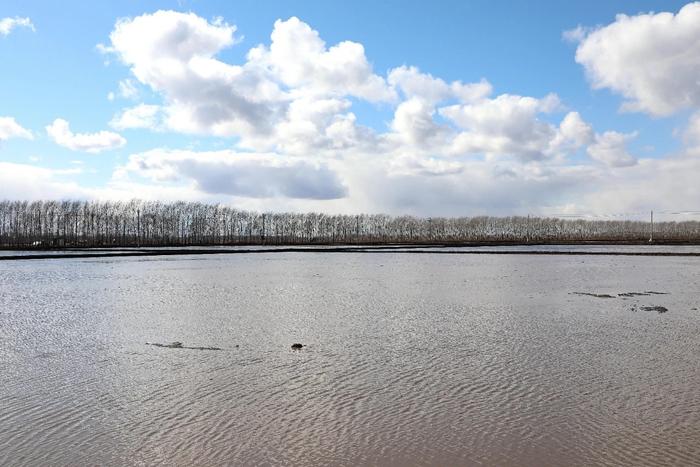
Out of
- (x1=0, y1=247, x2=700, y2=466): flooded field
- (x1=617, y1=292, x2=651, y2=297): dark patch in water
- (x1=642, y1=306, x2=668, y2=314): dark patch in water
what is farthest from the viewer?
(x1=617, y1=292, x2=651, y2=297): dark patch in water

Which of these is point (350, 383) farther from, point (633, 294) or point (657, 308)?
point (633, 294)

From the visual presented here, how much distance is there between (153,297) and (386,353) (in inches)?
503

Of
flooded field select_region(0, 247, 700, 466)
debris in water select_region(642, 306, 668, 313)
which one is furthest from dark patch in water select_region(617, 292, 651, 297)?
debris in water select_region(642, 306, 668, 313)

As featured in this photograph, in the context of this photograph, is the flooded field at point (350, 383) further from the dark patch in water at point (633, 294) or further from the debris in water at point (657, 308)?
the dark patch in water at point (633, 294)

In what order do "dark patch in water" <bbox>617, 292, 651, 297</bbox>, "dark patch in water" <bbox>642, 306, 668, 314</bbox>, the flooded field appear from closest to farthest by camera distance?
the flooded field, "dark patch in water" <bbox>642, 306, 668, 314</bbox>, "dark patch in water" <bbox>617, 292, 651, 297</bbox>

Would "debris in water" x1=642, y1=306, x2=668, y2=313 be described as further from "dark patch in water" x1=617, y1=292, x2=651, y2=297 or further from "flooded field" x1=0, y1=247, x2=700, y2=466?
"dark patch in water" x1=617, y1=292, x2=651, y2=297

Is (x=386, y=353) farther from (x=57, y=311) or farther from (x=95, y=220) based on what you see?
(x=95, y=220)

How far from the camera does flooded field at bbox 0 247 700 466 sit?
20.2ft

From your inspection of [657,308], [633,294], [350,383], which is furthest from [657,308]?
[350,383]

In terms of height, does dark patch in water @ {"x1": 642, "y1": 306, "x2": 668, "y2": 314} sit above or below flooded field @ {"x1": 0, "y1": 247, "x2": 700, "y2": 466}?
above

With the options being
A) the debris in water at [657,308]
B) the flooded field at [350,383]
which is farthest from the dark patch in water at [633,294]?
the debris in water at [657,308]

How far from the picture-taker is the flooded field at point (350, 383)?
616 centimetres

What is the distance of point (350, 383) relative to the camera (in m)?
8.80

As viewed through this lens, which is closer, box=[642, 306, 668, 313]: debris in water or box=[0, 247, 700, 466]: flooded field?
box=[0, 247, 700, 466]: flooded field
